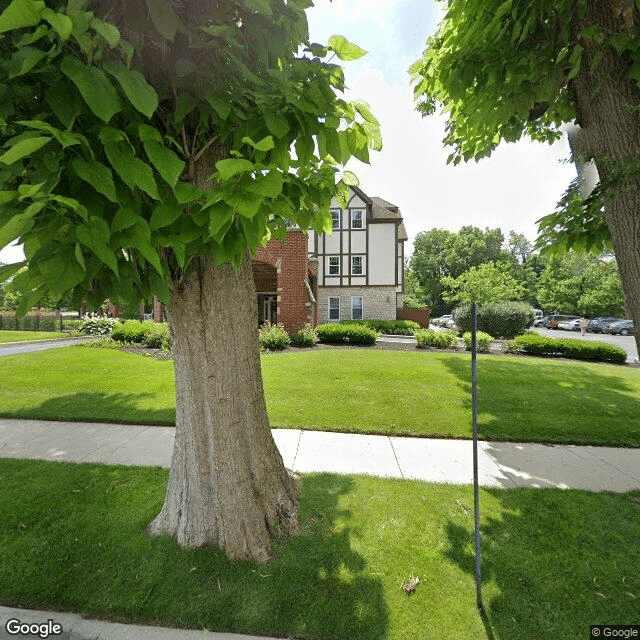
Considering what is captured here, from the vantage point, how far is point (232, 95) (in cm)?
188

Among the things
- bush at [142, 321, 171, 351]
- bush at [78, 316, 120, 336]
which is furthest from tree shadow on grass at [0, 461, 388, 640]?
bush at [78, 316, 120, 336]

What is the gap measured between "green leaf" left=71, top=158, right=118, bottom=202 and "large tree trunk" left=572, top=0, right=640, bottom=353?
11.2ft

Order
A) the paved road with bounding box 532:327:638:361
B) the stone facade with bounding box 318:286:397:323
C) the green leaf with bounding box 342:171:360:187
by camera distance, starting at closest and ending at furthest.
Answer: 1. the green leaf with bounding box 342:171:360:187
2. the paved road with bounding box 532:327:638:361
3. the stone facade with bounding box 318:286:397:323

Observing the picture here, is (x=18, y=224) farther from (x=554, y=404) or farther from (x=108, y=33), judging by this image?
(x=554, y=404)

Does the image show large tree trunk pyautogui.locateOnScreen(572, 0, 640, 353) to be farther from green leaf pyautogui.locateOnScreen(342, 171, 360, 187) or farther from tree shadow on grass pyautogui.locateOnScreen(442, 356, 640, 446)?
tree shadow on grass pyautogui.locateOnScreen(442, 356, 640, 446)

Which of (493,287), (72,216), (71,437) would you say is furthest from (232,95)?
(493,287)

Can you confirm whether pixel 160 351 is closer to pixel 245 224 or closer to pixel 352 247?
pixel 245 224

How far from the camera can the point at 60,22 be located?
3.80 ft

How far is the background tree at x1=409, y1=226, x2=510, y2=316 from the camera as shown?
5581cm

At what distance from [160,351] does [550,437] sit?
1317 cm

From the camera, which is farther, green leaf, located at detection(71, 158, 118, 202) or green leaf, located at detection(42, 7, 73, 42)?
green leaf, located at detection(71, 158, 118, 202)

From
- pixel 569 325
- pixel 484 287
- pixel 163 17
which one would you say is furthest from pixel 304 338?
pixel 569 325

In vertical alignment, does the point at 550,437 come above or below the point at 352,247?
below

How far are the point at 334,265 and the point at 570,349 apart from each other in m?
16.7
